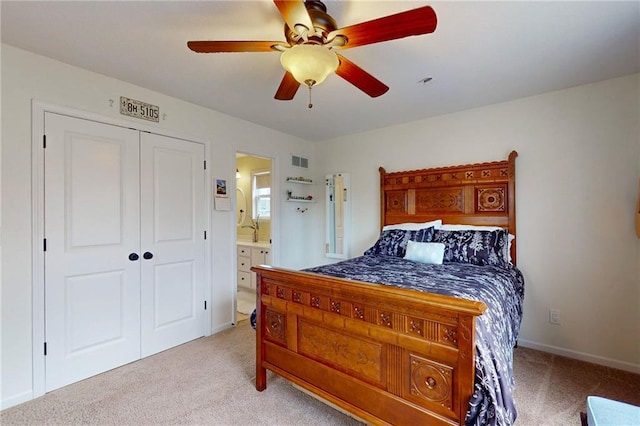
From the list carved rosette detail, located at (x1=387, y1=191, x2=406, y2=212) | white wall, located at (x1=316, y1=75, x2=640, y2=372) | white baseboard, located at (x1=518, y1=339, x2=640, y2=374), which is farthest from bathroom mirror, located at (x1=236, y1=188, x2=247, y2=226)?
white baseboard, located at (x1=518, y1=339, x2=640, y2=374)

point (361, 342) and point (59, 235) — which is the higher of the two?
point (59, 235)

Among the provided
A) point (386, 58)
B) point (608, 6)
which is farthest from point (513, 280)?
point (386, 58)

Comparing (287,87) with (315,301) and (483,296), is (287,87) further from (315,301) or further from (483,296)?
(483,296)

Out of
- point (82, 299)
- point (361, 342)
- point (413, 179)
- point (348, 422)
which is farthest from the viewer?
point (413, 179)

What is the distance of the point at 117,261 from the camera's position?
2.58 m

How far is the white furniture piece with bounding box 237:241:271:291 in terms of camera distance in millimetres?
4492

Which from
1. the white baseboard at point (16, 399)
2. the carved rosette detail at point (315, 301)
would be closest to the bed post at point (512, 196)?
the carved rosette detail at point (315, 301)

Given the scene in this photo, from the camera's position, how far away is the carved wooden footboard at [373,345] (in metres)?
1.31

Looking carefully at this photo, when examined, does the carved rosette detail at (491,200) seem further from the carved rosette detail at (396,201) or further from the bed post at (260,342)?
the bed post at (260,342)

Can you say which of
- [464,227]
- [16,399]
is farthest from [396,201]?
[16,399]

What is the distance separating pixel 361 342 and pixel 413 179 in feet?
7.93

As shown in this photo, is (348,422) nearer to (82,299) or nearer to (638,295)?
(82,299)

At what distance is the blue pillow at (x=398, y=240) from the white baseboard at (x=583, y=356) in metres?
1.36

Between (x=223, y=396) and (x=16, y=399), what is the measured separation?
55.0 inches
